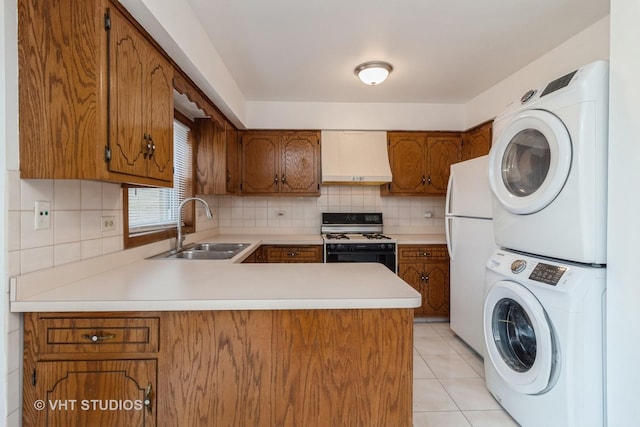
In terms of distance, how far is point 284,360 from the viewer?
1.26 m

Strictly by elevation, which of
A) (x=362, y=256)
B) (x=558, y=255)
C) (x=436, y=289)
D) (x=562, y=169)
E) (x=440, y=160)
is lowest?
(x=436, y=289)

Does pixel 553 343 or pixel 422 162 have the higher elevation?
pixel 422 162

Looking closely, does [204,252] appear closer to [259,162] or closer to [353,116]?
[259,162]

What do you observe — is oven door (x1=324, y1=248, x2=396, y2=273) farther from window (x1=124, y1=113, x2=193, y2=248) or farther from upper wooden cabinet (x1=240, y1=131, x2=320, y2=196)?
window (x1=124, y1=113, x2=193, y2=248)

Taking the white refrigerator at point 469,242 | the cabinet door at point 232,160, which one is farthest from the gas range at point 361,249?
the cabinet door at point 232,160

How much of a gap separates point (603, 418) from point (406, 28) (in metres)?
2.42

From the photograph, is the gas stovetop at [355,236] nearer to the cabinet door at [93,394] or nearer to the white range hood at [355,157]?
the white range hood at [355,157]

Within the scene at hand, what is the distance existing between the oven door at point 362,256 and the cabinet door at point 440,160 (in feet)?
3.19

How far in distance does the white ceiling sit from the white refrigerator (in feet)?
2.88

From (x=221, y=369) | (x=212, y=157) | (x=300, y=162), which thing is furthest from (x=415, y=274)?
(x=221, y=369)

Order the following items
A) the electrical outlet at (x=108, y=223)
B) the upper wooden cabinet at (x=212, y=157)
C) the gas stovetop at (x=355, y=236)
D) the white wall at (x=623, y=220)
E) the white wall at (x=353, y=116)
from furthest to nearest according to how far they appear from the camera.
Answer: the white wall at (x=353, y=116) → the gas stovetop at (x=355, y=236) → the upper wooden cabinet at (x=212, y=157) → the electrical outlet at (x=108, y=223) → the white wall at (x=623, y=220)

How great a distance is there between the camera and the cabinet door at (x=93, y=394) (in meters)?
1.20

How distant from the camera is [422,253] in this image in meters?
3.43

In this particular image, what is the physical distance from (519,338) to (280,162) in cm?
278
